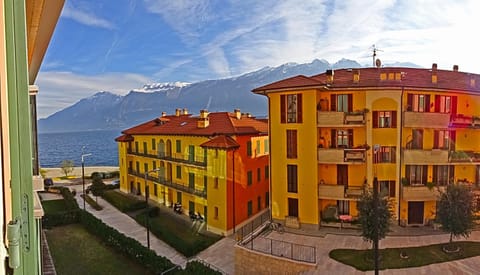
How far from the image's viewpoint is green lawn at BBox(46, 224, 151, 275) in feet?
19.5

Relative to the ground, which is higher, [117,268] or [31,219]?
[31,219]

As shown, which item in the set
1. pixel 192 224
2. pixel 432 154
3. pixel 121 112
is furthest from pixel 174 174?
pixel 121 112

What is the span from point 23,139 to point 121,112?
109ft

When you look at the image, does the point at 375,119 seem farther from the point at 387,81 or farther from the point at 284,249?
the point at 284,249

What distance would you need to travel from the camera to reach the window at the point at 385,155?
22.8 ft

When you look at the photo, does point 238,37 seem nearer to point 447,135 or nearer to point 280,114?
point 280,114

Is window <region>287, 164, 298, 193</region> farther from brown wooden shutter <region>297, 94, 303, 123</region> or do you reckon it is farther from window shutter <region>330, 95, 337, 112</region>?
window shutter <region>330, 95, 337, 112</region>

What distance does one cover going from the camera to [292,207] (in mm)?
7195

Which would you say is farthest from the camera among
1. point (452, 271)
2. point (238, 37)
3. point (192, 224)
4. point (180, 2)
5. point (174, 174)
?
point (238, 37)

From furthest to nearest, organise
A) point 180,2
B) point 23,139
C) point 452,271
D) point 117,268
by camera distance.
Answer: point 180,2 → point 117,268 → point 452,271 → point 23,139

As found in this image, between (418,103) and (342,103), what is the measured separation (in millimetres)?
1508

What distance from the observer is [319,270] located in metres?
4.77

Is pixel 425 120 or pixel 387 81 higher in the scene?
pixel 387 81

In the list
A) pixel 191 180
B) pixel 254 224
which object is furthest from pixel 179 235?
pixel 254 224
